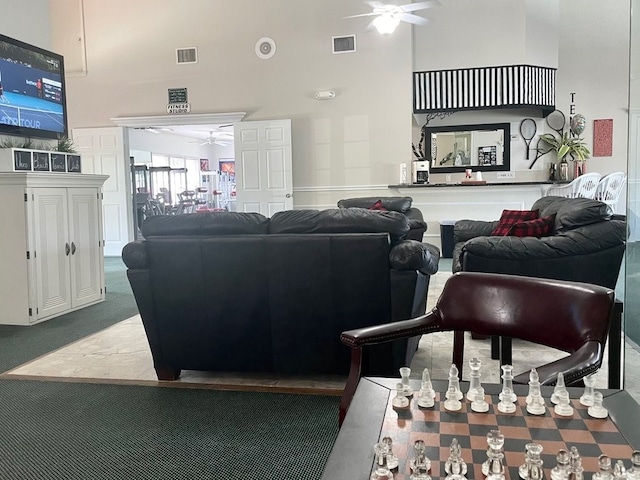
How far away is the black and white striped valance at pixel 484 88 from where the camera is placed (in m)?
7.42

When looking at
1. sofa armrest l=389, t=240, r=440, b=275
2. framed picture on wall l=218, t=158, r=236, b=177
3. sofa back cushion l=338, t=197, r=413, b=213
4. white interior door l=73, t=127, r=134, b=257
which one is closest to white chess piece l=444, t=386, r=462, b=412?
sofa armrest l=389, t=240, r=440, b=275

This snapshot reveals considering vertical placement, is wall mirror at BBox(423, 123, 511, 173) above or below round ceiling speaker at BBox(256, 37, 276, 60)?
below

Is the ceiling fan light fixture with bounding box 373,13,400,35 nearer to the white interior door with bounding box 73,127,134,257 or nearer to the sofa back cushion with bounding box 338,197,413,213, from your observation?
the sofa back cushion with bounding box 338,197,413,213

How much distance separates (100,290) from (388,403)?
4570 millimetres

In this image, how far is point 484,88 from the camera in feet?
24.7

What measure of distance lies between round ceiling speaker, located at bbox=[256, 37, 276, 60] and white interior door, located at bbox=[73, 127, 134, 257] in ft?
7.80

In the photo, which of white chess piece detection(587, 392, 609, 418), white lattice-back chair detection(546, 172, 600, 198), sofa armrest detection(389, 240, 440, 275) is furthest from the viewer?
white lattice-back chair detection(546, 172, 600, 198)

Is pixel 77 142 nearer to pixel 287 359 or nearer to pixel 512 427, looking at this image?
pixel 287 359

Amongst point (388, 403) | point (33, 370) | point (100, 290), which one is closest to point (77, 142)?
point (100, 290)

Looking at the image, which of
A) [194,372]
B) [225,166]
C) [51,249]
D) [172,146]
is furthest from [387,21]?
[225,166]

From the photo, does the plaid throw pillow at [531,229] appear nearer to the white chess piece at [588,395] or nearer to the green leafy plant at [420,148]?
the white chess piece at [588,395]

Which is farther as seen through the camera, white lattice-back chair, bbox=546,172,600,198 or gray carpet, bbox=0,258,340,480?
white lattice-back chair, bbox=546,172,600,198

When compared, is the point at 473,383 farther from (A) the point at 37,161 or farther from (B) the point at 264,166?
(B) the point at 264,166

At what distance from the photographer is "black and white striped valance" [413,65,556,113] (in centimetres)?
742
